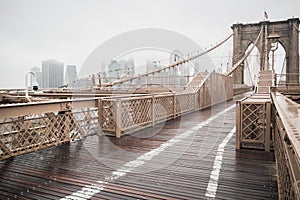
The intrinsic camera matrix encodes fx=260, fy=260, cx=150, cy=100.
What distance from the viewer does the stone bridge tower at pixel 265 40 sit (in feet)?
93.3

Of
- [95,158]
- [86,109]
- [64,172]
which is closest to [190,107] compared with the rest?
[86,109]

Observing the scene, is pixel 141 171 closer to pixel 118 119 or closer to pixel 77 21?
pixel 118 119

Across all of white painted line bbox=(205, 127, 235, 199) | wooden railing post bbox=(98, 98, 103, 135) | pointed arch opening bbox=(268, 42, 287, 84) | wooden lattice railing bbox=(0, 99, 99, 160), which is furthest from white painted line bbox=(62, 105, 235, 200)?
pointed arch opening bbox=(268, 42, 287, 84)

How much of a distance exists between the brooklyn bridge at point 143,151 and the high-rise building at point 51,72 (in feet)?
10.1

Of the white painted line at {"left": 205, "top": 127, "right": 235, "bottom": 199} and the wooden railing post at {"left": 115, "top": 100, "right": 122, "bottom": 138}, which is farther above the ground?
the wooden railing post at {"left": 115, "top": 100, "right": 122, "bottom": 138}

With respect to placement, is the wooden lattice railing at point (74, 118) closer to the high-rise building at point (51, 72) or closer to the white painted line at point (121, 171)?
the white painted line at point (121, 171)

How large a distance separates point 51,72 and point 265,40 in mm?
25239

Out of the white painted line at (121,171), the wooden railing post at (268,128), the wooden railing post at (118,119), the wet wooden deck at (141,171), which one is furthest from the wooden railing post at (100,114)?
the wooden railing post at (268,128)

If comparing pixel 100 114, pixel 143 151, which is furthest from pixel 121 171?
pixel 100 114

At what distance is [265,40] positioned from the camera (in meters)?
28.8

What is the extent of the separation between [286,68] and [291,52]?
1847mm

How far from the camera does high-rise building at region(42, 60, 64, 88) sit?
34.7 feet

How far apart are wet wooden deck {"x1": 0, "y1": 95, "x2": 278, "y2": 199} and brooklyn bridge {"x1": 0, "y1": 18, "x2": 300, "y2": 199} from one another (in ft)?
0.04

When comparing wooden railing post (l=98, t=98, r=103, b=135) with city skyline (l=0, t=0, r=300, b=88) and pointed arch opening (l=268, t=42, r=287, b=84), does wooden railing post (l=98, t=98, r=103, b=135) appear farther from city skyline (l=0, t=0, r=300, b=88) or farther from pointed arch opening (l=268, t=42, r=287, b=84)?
pointed arch opening (l=268, t=42, r=287, b=84)
